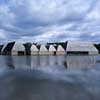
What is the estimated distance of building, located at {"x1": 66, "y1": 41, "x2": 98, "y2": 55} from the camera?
49.6m

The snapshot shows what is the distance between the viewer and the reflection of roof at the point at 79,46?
50406 millimetres

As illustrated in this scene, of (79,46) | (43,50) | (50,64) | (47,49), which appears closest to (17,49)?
(43,50)

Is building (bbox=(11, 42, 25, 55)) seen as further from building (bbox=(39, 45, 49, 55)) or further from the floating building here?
building (bbox=(39, 45, 49, 55))

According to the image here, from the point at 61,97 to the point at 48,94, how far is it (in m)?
0.52

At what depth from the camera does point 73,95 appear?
11.2 ft

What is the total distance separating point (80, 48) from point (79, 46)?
1.83 meters

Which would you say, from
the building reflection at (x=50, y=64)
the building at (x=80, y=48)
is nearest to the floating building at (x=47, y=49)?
the building at (x=80, y=48)

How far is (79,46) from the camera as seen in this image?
52.3 metres

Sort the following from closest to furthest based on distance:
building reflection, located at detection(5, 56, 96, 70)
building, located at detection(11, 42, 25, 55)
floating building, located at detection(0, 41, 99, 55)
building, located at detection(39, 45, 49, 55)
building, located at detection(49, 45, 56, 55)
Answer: building reflection, located at detection(5, 56, 96, 70) → building, located at detection(11, 42, 25, 55) → floating building, located at detection(0, 41, 99, 55) → building, located at detection(39, 45, 49, 55) → building, located at detection(49, 45, 56, 55)

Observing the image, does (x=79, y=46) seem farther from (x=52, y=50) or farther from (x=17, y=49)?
(x=17, y=49)

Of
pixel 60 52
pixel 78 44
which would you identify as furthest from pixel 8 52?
pixel 78 44

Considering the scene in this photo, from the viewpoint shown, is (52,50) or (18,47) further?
(52,50)

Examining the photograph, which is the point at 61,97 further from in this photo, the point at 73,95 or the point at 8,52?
the point at 8,52

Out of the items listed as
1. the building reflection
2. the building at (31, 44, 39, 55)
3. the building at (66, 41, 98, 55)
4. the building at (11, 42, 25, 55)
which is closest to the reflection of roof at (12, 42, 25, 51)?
the building at (11, 42, 25, 55)
